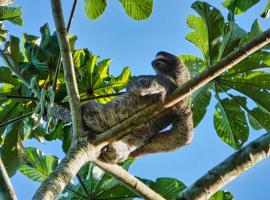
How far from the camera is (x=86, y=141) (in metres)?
3.24

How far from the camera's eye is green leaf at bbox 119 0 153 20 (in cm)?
505

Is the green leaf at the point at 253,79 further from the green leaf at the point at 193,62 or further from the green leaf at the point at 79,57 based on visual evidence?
the green leaf at the point at 79,57

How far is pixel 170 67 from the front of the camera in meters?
4.10

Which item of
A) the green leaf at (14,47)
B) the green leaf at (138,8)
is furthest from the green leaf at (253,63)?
the green leaf at (14,47)

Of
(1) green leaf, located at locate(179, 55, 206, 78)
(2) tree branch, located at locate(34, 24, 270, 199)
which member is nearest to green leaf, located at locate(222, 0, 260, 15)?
(1) green leaf, located at locate(179, 55, 206, 78)

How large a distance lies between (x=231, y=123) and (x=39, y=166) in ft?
6.30

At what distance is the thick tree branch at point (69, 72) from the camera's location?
3.42 m

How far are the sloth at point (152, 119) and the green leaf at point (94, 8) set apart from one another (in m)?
1.32

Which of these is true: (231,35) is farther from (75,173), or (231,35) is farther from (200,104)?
(75,173)

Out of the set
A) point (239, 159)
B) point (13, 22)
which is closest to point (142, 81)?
point (239, 159)

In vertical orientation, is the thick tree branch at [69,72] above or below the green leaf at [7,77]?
below

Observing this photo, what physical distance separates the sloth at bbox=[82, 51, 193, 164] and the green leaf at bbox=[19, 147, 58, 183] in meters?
1.15

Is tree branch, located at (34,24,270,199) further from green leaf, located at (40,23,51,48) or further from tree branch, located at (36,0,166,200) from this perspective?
green leaf, located at (40,23,51,48)

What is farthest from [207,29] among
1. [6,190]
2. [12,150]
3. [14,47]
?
[6,190]
